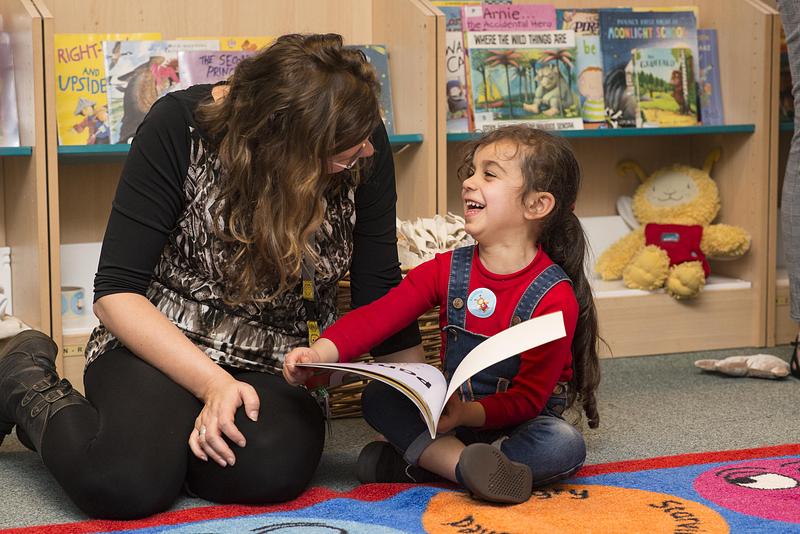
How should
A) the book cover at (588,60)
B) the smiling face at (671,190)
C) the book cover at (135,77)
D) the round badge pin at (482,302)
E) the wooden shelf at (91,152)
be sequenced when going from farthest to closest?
1. the smiling face at (671,190)
2. the book cover at (588,60)
3. the book cover at (135,77)
4. the wooden shelf at (91,152)
5. the round badge pin at (482,302)

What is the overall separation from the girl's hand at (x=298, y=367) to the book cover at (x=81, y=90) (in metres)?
0.93

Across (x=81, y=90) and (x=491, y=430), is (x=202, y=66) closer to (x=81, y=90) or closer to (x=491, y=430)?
(x=81, y=90)

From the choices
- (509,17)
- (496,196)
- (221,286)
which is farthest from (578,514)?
(509,17)

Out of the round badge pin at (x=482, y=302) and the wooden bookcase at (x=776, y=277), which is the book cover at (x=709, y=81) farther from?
the round badge pin at (x=482, y=302)

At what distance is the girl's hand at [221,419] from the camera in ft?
4.08

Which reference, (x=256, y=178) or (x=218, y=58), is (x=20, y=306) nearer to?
(x=218, y=58)

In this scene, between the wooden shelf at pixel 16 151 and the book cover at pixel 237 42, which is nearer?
the wooden shelf at pixel 16 151

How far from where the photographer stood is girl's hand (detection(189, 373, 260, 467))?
4.08ft

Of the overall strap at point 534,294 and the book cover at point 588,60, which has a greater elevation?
the book cover at point 588,60

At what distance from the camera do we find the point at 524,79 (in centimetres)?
236

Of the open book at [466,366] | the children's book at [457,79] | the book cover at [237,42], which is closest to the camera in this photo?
the open book at [466,366]

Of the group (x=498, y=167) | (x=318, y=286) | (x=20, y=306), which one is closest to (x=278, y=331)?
(x=318, y=286)

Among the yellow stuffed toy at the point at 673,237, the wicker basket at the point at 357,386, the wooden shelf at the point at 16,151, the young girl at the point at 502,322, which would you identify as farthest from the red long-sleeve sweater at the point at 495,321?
the yellow stuffed toy at the point at 673,237

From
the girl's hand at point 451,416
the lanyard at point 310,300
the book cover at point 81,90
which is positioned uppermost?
the book cover at point 81,90
